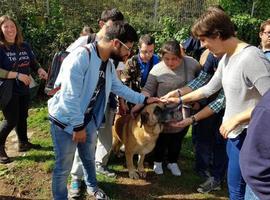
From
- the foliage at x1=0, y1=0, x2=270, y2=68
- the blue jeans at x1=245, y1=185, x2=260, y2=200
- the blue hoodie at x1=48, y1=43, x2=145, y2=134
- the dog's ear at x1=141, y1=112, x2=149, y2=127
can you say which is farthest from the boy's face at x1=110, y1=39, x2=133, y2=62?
the foliage at x1=0, y1=0, x2=270, y2=68

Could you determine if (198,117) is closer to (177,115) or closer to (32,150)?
(177,115)

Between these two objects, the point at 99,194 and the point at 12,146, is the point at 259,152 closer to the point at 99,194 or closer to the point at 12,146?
the point at 99,194

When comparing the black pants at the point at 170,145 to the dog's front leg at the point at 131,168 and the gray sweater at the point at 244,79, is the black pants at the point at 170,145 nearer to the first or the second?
the dog's front leg at the point at 131,168

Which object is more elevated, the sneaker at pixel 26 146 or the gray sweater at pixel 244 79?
the gray sweater at pixel 244 79

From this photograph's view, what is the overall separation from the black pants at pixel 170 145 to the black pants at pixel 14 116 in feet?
6.40

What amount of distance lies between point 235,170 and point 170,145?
6.85 ft

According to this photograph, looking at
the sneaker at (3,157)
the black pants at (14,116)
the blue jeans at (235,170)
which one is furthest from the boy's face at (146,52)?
the sneaker at (3,157)

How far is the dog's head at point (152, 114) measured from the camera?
4250 mm

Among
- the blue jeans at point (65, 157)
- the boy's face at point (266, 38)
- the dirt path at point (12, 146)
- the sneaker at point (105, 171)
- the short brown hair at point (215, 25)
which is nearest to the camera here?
the short brown hair at point (215, 25)

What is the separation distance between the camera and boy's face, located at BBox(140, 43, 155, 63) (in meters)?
4.55

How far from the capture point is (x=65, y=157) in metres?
3.54

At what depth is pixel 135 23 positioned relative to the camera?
1038 cm

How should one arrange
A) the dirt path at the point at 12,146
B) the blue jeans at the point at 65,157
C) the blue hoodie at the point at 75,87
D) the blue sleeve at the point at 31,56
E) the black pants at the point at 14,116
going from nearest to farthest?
the blue hoodie at the point at 75,87 → the blue jeans at the point at 65,157 → the black pants at the point at 14,116 → the blue sleeve at the point at 31,56 → the dirt path at the point at 12,146

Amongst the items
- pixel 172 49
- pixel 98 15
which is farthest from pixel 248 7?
pixel 172 49
